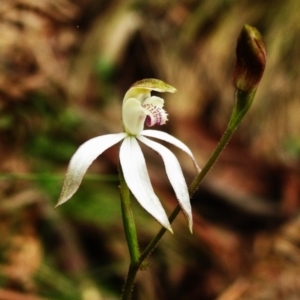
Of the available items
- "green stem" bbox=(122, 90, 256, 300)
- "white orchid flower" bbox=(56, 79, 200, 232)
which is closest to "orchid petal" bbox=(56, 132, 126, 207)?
"white orchid flower" bbox=(56, 79, 200, 232)

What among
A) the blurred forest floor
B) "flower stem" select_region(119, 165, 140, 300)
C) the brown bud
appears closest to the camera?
the brown bud

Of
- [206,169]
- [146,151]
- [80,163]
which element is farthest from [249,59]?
[146,151]

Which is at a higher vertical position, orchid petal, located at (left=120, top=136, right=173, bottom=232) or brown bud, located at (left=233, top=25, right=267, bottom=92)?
brown bud, located at (left=233, top=25, right=267, bottom=92)

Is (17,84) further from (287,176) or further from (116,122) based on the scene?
(287,176)

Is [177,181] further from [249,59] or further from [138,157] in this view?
[249,59]

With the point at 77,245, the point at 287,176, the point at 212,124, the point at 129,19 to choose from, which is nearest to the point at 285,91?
the point at 212,124

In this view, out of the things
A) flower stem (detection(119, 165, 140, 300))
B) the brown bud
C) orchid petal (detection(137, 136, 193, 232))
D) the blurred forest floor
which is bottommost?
the blurred forest floor

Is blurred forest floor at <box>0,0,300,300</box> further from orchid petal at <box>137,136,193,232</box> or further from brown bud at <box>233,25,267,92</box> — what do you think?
brown bud at <box>233,25,267,92</box>

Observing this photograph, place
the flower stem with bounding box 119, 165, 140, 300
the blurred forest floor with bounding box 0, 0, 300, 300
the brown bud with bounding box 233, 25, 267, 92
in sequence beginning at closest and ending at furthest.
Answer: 1. the brown bud with bounding box 233, 25, 267, 92
2. the flower stem with bounding box 119, 165, 140, 300
3. the blurred forest floor with bounding box 0, 0, 300, 300
